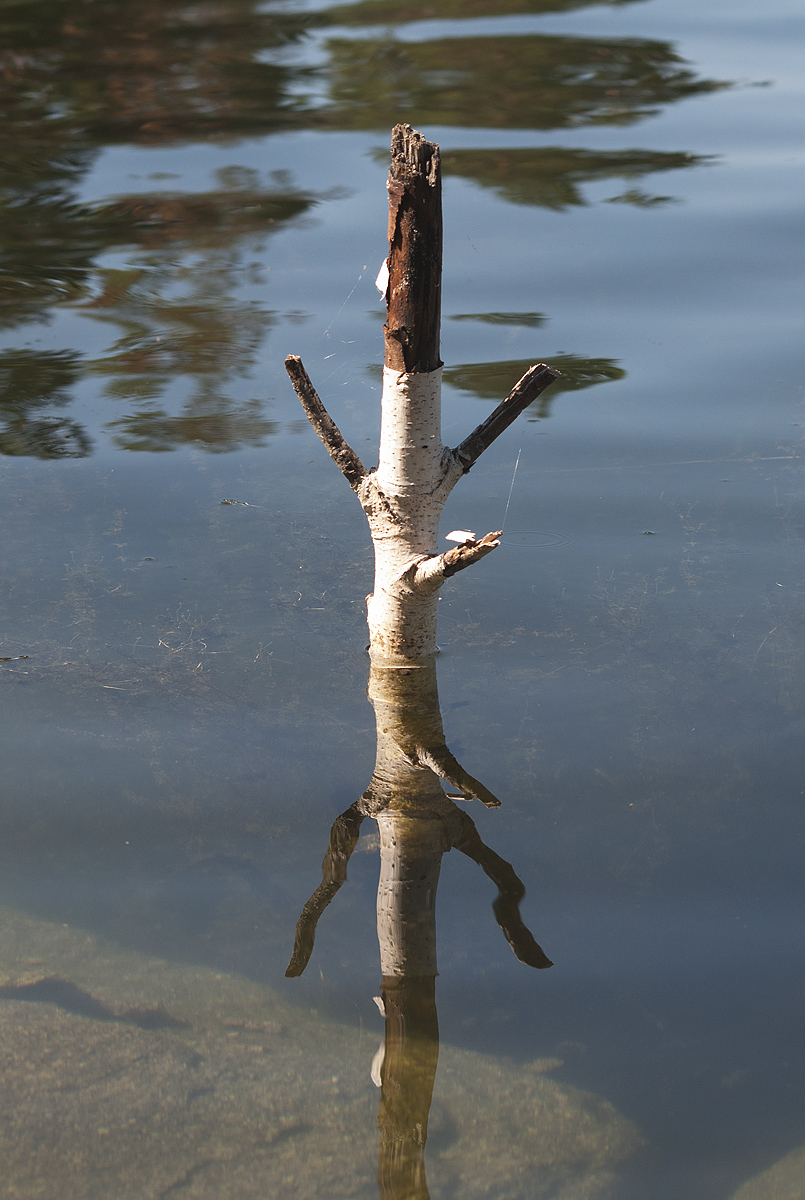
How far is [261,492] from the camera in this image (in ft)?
11.2

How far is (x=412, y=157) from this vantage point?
206cm

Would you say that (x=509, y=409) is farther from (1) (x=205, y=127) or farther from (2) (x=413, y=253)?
(1) (x=205, y=127)

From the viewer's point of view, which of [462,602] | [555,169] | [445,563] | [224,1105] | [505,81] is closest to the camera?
[224,1105]

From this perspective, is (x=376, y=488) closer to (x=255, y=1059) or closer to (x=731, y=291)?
(x=255, y=1059)

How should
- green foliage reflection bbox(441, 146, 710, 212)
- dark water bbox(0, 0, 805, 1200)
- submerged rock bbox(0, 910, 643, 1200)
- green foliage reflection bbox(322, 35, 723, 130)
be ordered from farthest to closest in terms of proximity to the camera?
green foliage reflection bbox(322, 35, 723, 130), green foliage reflection bbox(441, 146, 710, 212), dark water bbox(0, 0, 805, 1200), submerged rock bbox(0, 910, 643, 1200)

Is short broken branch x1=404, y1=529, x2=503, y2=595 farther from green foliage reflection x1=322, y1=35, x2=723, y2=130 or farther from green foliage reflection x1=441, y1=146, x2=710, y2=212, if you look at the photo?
green foliage reflection x1=322, y1=35, x2=723, y2=130

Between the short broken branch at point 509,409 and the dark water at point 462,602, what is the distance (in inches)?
22.5

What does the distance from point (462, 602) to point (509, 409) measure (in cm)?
76

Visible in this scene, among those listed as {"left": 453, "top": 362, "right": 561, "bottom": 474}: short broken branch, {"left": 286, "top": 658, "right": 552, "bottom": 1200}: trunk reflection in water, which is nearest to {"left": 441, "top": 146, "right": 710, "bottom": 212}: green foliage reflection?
{"left": 453, "top": 362, "right": 561, "bottom": 474}: short broken branch

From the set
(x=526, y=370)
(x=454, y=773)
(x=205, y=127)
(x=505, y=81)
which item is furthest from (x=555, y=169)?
(x=454, y=773)

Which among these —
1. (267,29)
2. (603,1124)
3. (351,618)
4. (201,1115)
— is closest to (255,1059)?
(201,1115)

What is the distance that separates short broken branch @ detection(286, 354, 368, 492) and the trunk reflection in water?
508 mm

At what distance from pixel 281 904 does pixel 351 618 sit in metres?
0.97

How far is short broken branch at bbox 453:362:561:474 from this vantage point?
228 centimetres
